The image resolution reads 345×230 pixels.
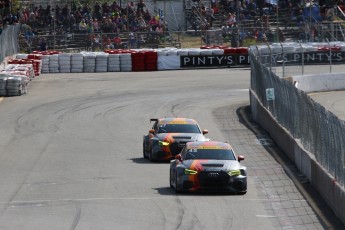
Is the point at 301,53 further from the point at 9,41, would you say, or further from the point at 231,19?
the point at 9,41

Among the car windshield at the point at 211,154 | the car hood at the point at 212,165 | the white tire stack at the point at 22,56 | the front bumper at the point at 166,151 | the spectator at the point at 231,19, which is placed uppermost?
the spectator at the point at 231,19

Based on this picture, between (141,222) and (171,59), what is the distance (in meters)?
41.7

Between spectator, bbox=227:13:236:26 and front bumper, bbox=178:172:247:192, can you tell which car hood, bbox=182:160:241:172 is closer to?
front bumper, bbox=178:172:247:192

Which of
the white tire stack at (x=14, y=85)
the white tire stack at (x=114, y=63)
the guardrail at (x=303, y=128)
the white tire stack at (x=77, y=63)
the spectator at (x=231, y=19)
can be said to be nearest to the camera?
the guardrail at (x=303, y=128)

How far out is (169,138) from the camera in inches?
1138

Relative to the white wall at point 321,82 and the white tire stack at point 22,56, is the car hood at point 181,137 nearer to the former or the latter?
the white wall at point 321,82

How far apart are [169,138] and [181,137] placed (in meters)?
0.34

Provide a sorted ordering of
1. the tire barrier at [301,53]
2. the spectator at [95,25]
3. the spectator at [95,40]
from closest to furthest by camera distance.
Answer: the tire barrier at [301,53] → the spectator at [95,25] → the spectator at [95,40]

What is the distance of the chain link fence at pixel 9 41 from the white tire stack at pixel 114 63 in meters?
5.90

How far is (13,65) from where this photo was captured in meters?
52.8

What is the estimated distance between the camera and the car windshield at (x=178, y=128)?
29.5m

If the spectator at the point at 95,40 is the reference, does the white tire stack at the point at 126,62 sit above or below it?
below

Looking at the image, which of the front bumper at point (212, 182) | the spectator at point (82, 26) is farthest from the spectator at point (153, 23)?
the front bumper at point (212, 182)

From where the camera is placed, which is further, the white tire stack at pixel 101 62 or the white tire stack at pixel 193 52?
the white tire stack at pixel 193 52
